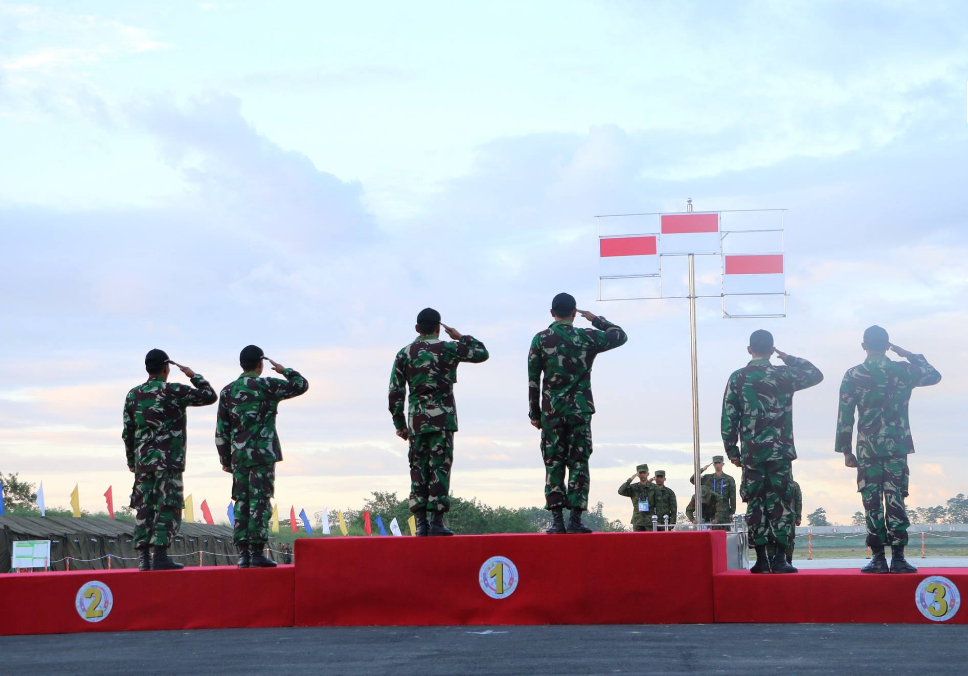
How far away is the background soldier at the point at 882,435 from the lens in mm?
7938

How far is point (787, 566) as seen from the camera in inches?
322

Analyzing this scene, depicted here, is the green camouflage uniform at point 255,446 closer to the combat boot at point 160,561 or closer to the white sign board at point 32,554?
the combat boot at point 160,561

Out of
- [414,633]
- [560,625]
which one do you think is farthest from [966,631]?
[414,633]

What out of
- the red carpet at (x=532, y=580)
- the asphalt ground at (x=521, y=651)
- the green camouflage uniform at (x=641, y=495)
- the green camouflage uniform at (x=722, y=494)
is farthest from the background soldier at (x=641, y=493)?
the asphalt ground at (x=521, y=651)

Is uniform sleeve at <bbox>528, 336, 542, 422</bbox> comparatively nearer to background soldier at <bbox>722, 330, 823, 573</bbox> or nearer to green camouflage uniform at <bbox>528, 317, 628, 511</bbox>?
green camouflage uniform at <bbox>528, 317, 628, 511</bbox>

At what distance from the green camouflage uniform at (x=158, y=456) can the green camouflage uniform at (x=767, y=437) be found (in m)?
4.23

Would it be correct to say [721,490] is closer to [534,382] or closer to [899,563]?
[899,563]

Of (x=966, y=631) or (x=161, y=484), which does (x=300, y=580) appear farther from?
(x=966, y=631)

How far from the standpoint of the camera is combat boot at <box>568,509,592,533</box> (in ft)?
26.7

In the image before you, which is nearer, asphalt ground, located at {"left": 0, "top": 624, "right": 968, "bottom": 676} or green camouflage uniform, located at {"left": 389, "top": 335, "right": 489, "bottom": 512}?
asphalt ground, located at {"left": 0, "top": 624, "right": 968, "bottom": 676}

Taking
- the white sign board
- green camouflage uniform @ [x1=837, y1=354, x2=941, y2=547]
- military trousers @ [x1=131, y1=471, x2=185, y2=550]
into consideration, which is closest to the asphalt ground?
green camouflage uniform @ [x1=837, y1=354, x2=941, y2=547]

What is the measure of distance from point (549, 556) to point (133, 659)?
2.95 meters

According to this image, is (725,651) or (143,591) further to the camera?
(143,591)

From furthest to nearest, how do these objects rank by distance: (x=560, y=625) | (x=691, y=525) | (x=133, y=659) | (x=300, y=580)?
1. (x=691, y=525)
2. (x=300, y=580)
3. (x=560, y=625)
4. (x=133, y=659)
